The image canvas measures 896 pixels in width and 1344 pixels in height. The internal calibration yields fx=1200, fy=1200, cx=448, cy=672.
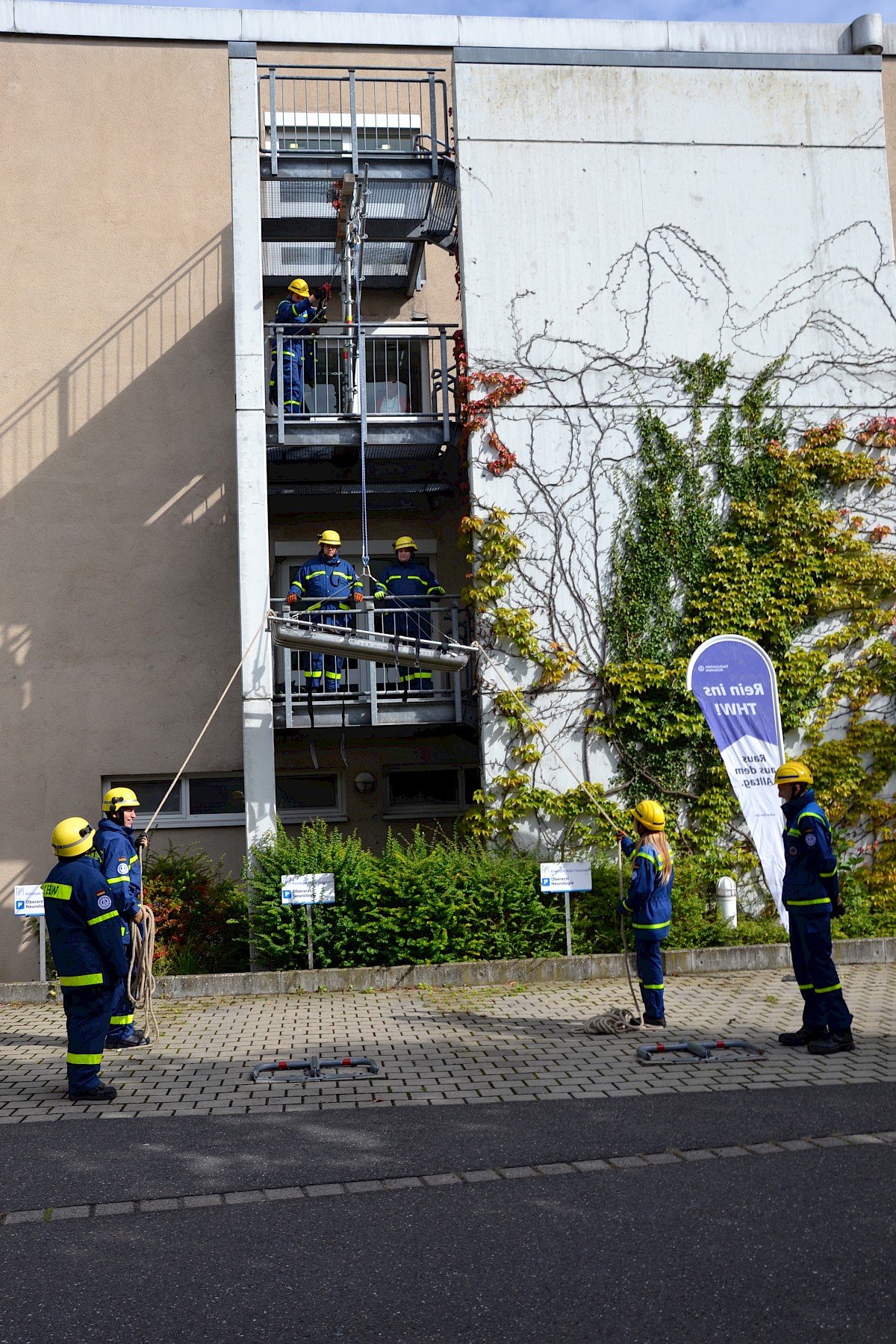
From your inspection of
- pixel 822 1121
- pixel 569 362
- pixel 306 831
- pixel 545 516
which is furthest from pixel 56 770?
pixel 822 1121

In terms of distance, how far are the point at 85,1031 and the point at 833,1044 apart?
4.88 m

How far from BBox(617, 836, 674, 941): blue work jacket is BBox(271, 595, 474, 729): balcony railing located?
4531 mm

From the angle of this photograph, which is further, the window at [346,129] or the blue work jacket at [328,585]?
the window at [346,129]

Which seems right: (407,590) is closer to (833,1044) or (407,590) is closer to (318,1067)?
(318,1067)

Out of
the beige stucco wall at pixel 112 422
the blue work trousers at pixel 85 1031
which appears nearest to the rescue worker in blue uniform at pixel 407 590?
the beige stucco wall at pixel 112 422

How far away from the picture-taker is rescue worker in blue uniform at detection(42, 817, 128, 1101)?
7.38 m

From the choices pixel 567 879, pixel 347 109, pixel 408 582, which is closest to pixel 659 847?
pixel 567 879

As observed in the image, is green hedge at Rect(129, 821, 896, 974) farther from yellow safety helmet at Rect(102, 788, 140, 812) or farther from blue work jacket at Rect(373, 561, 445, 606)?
blue work jacket at Rect(373, 561, 445, 606)

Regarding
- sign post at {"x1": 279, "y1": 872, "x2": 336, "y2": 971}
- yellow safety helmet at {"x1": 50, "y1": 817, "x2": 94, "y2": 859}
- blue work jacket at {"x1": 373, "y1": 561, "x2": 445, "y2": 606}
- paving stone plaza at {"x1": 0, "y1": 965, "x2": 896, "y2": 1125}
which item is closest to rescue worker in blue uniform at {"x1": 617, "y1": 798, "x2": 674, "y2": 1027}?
paving stone plaza at {"x1": 0, "y1": 965, "x2": 896, "y2": 1125}

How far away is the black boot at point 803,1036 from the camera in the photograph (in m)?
8.20

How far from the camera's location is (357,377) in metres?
14.4

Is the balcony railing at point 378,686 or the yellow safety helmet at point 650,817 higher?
the balcony railing at point 378,686

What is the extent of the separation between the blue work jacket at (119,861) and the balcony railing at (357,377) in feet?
18.6

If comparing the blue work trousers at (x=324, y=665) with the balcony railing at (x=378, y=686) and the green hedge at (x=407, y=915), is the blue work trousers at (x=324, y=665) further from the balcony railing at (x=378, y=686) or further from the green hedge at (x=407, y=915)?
the green hedge at (x=407, y=915)
